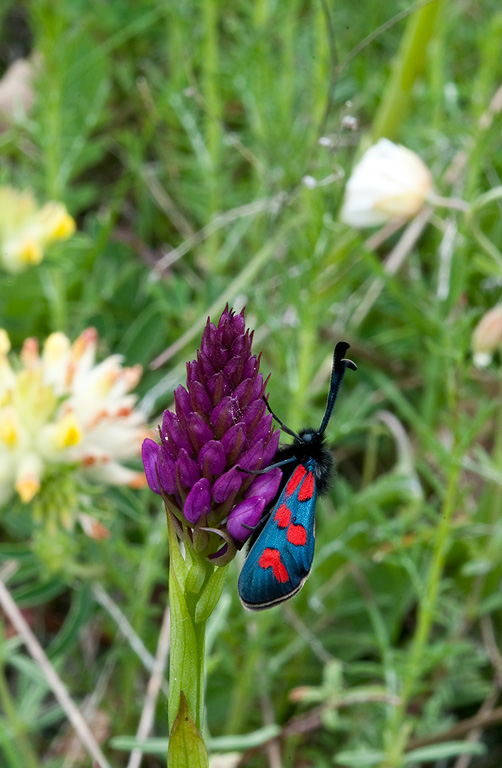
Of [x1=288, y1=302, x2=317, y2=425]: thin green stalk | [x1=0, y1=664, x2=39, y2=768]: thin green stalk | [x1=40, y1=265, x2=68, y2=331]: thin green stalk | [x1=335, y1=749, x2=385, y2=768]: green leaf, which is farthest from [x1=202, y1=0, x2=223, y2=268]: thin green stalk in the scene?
[x1=335, y1=749, x2=385, y2=768]: green leaf

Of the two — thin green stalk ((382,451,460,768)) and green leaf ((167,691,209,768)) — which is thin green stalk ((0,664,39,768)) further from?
green leaf ((167,691,209,768))

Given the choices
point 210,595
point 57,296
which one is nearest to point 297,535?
point 210,595

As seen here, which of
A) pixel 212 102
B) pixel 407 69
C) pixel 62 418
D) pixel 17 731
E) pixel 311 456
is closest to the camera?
pixel 311 456

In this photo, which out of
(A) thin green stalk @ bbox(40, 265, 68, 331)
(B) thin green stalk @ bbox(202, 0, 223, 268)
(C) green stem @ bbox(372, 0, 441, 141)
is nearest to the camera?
(C) green stem @ bbox(372, 0, 441, 141)

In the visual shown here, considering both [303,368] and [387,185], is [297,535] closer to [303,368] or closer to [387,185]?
[303,368]

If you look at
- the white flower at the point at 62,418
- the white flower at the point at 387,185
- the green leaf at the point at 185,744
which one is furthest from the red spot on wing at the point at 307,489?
the white flower at the point at 387,185

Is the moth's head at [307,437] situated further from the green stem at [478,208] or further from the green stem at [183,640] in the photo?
the green stem at [478,208]
